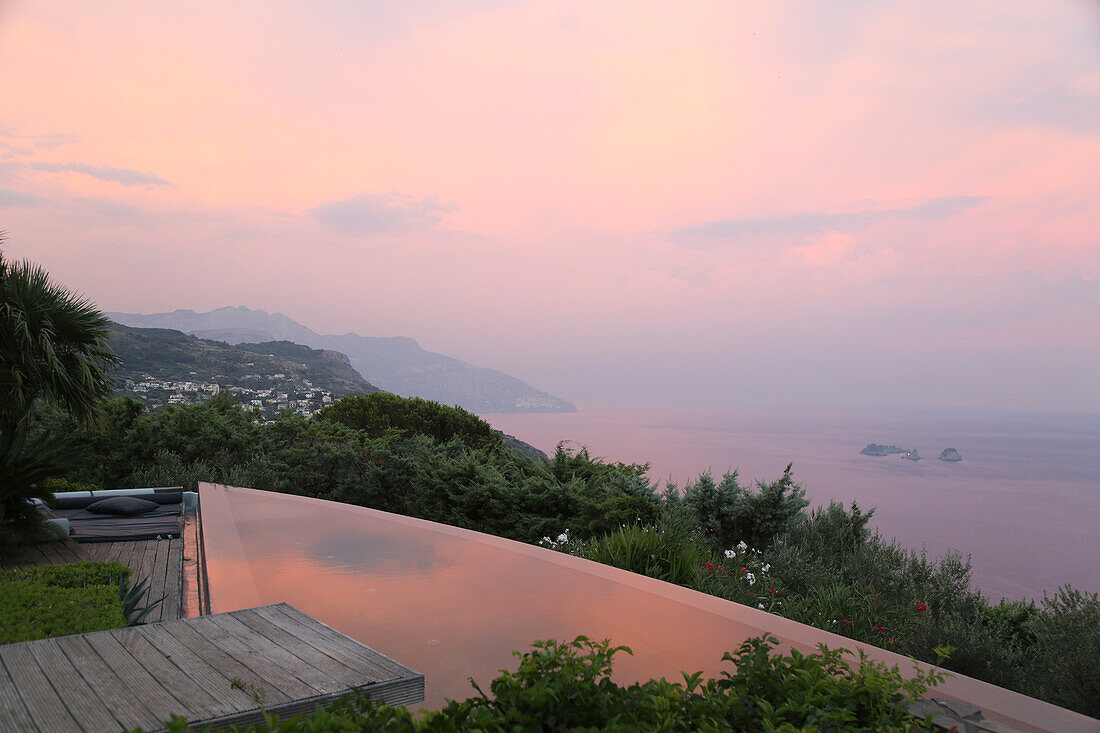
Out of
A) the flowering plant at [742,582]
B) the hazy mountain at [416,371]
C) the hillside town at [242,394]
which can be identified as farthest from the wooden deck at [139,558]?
the hazy mountain at [416,371]

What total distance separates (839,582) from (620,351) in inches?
580

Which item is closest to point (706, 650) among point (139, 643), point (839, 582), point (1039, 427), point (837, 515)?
point (139, 643)

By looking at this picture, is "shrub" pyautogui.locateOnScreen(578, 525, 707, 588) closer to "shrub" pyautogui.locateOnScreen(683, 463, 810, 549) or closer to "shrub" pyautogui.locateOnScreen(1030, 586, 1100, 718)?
"shrub" pyautogui.locateOnScreen(683, 463, 810, 549)

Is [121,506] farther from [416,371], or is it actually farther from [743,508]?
[416,371]

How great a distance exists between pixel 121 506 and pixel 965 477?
34.8ft

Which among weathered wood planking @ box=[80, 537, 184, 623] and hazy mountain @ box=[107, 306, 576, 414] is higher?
hazy mountain @ box=[107, 306, 576, 414]

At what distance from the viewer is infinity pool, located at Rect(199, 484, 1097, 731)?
2.42 m

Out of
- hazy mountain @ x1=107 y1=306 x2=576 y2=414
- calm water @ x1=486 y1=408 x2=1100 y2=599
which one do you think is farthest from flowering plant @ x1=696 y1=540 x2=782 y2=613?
hazy mountain @ x1=107 y1=306 x2=576 y2=414

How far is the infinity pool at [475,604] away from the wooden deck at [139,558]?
0.74 feet

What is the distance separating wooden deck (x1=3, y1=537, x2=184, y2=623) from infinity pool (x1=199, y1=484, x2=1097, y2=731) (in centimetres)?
22

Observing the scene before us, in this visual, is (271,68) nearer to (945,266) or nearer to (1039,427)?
(945,266)

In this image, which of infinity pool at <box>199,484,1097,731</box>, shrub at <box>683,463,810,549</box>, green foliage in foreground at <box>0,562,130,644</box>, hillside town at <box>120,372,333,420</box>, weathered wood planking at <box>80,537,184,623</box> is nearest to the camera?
green foliage in foreground at <box>0,562,130,644</box>

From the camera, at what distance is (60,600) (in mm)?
2637

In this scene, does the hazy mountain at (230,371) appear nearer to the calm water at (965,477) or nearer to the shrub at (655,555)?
the calm water at (965,477)
